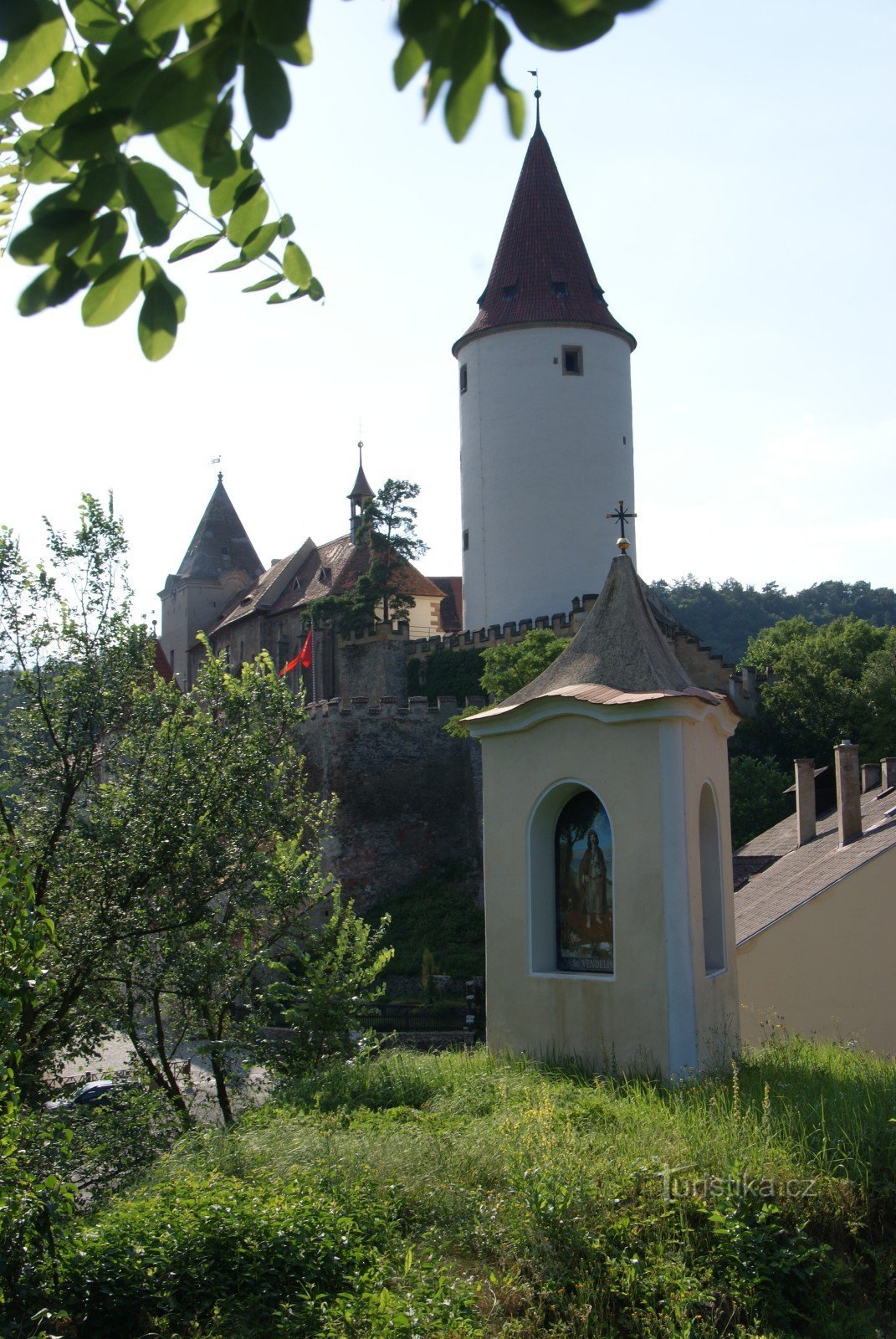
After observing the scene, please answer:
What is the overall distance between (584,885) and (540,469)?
112 ft

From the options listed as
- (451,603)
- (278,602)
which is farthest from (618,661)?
(278,602)

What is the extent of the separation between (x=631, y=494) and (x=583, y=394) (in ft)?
12.8

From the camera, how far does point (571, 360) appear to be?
44438 mm

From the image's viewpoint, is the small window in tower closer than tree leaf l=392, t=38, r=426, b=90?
No

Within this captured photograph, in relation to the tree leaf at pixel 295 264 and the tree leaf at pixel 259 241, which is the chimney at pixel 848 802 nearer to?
the tree leaf at pixel 295 264

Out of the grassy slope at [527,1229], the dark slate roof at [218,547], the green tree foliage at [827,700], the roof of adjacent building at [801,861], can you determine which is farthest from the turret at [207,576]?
the grassy slope at [527,1229]

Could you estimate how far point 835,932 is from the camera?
1972 cm

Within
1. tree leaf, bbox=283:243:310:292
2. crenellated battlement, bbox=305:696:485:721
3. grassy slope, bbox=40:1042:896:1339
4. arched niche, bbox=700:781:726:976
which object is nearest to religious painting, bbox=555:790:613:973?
arched niche, bbox=700:781:726:976

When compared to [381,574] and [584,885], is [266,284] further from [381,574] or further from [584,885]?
[381,574]

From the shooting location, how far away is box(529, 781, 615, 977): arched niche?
1039 centimetres

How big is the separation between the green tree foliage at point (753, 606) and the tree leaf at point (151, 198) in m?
80.8

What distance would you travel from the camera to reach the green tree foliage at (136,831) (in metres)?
10.7

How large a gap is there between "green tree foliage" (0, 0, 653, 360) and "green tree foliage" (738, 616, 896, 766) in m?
34.6

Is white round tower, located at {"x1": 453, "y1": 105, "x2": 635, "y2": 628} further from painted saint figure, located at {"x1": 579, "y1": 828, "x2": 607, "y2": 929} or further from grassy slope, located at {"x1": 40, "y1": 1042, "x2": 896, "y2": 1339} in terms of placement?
grassy slope, located at {"x1": 40, "y1": 1042, "x2": 896, "y2": 1339}
